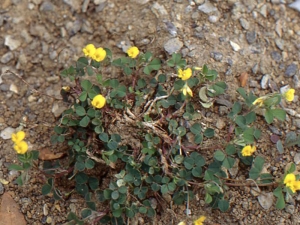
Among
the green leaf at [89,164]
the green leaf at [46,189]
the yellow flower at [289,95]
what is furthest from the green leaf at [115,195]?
the yellow flower at [289,95]

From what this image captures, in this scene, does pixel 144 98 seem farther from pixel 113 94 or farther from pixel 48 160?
pixel 48 160

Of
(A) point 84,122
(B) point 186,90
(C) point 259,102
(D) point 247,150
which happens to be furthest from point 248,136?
(A) point 84,122

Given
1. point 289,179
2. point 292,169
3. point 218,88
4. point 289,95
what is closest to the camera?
point 289,179

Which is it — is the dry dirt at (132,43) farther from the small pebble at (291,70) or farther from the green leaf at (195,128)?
the green leaf at (195,128)

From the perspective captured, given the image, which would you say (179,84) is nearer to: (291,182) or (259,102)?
(259,102)

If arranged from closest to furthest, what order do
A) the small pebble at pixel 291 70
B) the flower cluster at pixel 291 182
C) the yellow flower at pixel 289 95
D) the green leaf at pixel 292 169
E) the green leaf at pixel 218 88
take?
1. the flower cluster at pixel 291 182
2. the green leaf at pixel 292 169
3. the yellow flower at pixel 289 95
4. the green leaf at pixel 218 88
5. the small pebble at pixel 291 70

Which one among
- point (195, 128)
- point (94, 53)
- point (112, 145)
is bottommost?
point (112, 145)

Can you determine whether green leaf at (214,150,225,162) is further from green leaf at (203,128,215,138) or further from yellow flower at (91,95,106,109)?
yellow flower at (91,95,106,109)
